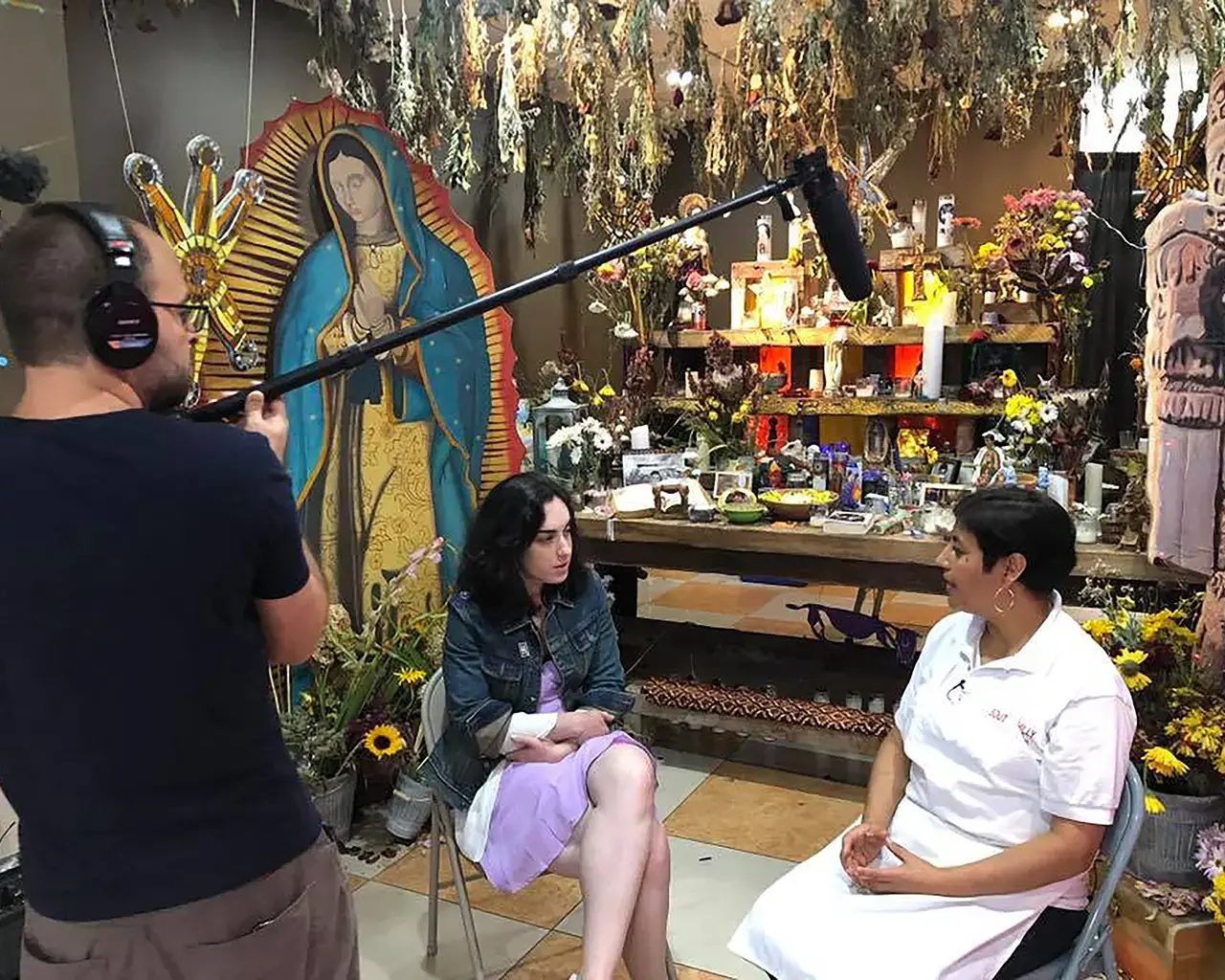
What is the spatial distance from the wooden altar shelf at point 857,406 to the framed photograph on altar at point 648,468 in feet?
1.76

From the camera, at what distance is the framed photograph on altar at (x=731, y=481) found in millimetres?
3441

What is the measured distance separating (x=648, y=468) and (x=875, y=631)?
103cm

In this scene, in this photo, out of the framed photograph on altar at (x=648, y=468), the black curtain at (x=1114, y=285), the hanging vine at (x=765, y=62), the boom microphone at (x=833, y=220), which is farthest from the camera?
the black curtain at (x=1114, y=285)

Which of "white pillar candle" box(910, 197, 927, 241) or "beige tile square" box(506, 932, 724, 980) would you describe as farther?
"white pillar candle" box(910, 197, 927, 241)

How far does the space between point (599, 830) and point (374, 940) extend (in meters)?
0.92

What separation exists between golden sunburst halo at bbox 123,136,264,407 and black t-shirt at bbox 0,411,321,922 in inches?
59.0

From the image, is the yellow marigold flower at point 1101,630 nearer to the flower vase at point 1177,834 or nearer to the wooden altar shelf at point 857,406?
the flower vase at point 1177,834

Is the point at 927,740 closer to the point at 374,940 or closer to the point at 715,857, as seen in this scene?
the point at 715,857

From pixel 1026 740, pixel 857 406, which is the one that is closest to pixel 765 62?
pixel 857 406

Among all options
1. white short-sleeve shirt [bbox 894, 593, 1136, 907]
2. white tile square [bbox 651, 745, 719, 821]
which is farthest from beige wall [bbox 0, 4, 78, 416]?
white short-sleeve shirt [bbox 894, 593, 1136, 907]

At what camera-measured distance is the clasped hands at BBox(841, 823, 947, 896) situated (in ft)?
5.18

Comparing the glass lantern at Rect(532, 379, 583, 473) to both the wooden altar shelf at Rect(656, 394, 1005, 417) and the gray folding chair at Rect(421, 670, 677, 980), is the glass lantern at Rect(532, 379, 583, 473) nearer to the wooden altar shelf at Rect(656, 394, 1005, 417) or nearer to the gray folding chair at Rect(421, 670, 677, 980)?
the wooden altar shelf at Rect(656, 394, 1005, 417)

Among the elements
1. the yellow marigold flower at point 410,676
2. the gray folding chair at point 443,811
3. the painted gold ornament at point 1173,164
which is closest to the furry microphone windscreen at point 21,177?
the gray folding chair at point 443,811

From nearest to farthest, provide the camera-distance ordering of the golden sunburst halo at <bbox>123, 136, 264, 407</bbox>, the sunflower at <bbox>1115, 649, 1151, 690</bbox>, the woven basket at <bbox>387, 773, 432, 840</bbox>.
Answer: the sunflower at <bbox>1115, 649, 1151, 690</bbox> → the golden sunburst halo at <bbox>123, 136, 264, 407</bbox> → the woven basket at <bbox>387, 773, 432, 840</bbox>
